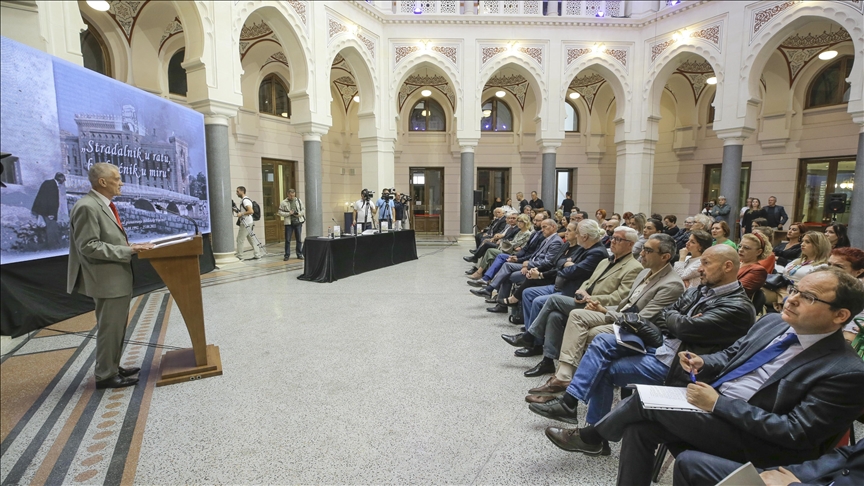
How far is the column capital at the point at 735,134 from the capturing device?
878 cm

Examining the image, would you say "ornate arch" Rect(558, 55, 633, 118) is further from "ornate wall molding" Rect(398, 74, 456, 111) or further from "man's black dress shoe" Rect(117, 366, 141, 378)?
"man's black dress shoe" Rect(117, 366, 141, 378)

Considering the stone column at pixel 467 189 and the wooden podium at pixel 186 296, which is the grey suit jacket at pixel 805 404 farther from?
the stone column at pixel 467 189

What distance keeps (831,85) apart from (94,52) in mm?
15856

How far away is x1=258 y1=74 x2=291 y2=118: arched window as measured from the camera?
34.7 ft

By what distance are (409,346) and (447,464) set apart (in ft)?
5.37

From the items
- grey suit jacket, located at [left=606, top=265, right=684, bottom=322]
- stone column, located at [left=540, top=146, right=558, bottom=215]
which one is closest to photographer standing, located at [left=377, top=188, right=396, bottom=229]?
stone column, located at [left=540, top=146, right=558, bottom=215]

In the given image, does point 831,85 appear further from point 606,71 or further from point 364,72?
point 364,72

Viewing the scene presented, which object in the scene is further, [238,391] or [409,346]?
[409,346]

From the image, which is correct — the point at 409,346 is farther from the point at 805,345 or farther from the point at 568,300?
the point at 805,345

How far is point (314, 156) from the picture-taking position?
901 cm

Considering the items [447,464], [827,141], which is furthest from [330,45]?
[827,141]

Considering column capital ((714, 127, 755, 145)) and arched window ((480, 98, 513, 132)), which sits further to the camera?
arched window ((480, 98, 513, 132))

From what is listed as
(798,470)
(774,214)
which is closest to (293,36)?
(798,470)

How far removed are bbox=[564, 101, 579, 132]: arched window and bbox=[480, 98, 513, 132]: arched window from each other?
6.45ft
